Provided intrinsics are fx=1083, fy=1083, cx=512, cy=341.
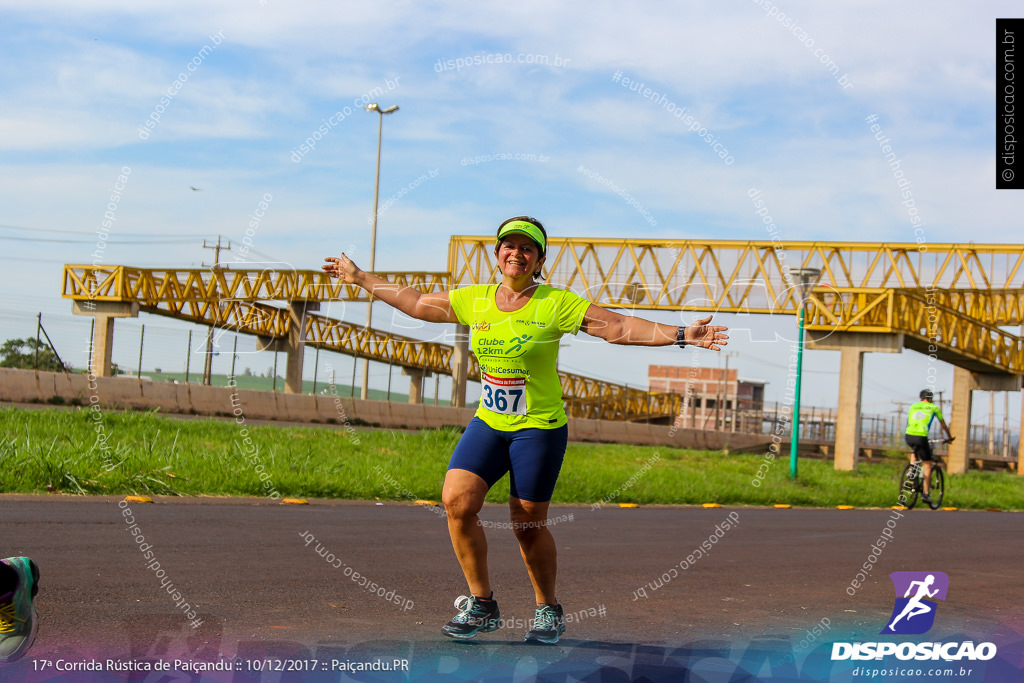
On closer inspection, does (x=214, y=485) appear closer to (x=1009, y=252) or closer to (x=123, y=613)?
(x=123, y=613)

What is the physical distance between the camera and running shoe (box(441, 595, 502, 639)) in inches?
218

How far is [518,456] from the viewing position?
5.41 meters

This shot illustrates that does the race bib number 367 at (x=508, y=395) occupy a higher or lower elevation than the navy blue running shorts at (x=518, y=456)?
higher

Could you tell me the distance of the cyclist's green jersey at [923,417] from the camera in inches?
756

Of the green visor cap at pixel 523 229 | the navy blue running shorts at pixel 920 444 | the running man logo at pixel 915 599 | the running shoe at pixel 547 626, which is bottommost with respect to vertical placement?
the running man logo at pixel 915 599

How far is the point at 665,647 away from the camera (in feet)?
18.6

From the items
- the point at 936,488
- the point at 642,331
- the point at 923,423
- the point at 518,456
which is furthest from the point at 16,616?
the point at 936,488

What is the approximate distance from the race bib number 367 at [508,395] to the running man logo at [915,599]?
284 cm

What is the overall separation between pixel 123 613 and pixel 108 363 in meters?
41.0

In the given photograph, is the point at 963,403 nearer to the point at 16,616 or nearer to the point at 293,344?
the point at 293,344

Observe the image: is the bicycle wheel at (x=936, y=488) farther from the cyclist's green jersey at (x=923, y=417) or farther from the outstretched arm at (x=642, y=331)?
the outstretched arm at (x=642, y=331)

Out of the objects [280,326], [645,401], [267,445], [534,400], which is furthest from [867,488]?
[645,401]

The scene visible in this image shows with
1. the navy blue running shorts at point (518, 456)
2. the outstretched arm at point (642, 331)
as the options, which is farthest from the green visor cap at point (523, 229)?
the navy blue running shorts at point (518, 456)

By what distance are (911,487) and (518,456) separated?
1617cm
